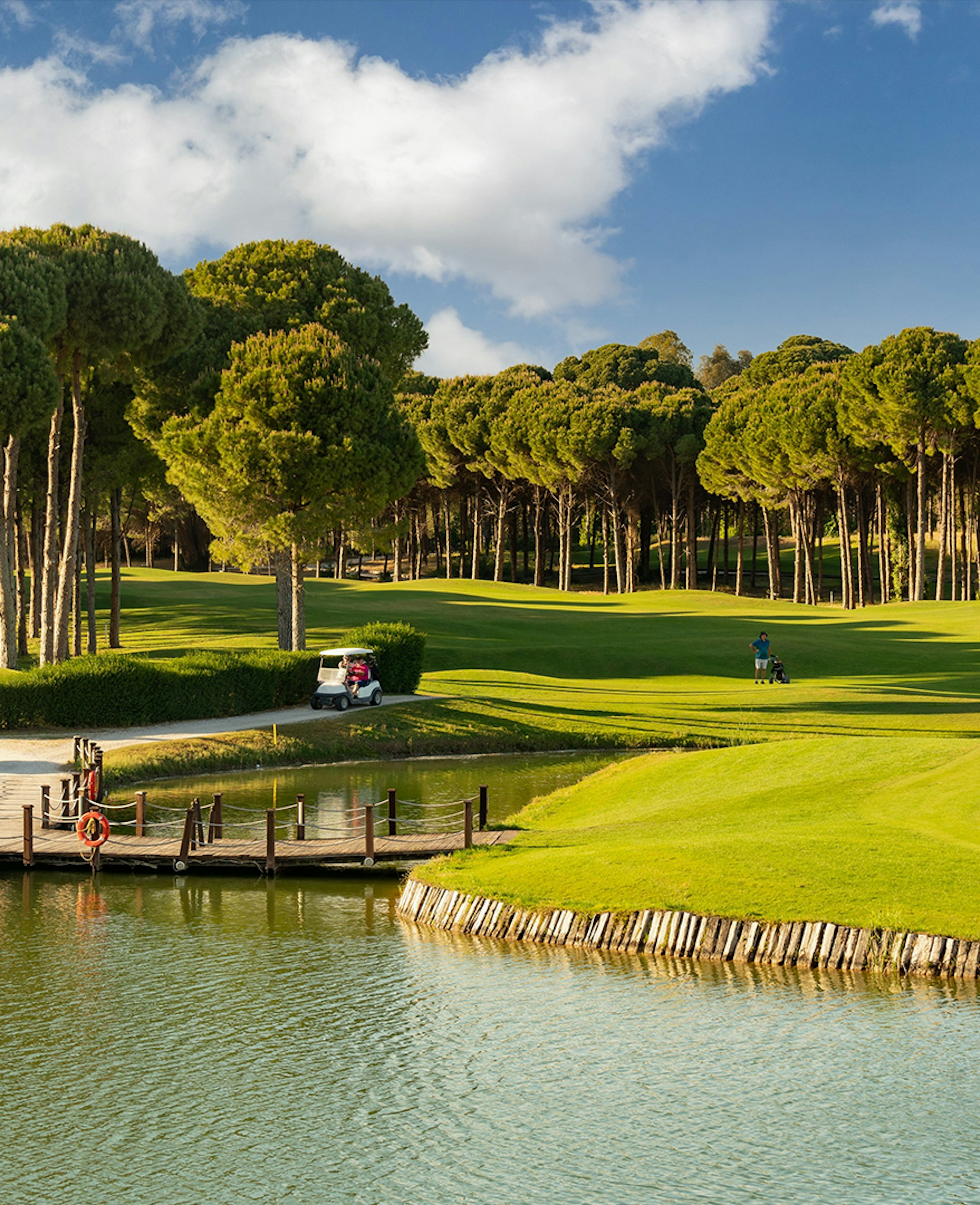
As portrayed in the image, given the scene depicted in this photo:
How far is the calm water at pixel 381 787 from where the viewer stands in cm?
2617

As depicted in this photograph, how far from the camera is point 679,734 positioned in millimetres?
37000

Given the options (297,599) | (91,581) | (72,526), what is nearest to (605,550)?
(297,599)

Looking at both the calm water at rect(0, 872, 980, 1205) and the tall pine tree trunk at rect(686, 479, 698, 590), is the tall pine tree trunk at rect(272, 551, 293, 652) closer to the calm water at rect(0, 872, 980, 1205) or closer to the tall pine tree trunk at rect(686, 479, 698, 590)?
the calm water at rect(0, 872, 980, 1205)

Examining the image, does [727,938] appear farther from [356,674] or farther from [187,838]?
[356,674]

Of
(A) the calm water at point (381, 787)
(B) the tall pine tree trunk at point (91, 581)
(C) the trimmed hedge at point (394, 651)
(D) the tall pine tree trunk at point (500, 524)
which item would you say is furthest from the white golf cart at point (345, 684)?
(D) the tall pine tree trunk at point (500, 524)

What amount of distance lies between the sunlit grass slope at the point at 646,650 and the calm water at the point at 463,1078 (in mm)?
21025

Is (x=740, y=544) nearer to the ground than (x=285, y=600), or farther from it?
farther from it

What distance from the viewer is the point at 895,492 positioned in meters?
84.1

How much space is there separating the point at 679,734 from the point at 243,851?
60.0 feet

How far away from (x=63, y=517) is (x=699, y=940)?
139 feet

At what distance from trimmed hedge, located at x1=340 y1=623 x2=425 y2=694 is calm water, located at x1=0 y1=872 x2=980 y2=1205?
2398cm

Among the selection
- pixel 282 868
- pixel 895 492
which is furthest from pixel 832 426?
pixel 282 868

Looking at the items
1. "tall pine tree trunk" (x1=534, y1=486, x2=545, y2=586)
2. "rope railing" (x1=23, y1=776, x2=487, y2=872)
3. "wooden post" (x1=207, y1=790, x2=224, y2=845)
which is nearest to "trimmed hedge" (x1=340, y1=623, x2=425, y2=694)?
"rope railing" (x1=23, y1=776, x2=487, y2=872)

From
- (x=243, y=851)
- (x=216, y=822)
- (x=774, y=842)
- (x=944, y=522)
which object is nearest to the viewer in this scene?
(x=774, y=842)
